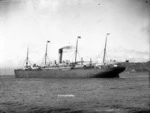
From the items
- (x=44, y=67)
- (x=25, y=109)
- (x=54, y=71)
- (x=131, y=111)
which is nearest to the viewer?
(x=131, y=111)

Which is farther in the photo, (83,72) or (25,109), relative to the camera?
(83,72)

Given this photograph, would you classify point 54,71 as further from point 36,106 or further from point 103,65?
point 36,106

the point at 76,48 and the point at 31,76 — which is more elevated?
the point at 76,48

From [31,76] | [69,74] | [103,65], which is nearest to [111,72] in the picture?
[103,65]

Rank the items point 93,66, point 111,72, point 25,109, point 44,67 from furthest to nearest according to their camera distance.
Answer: point 44,67 → point 93,66 → point 111,72 → point 25,109

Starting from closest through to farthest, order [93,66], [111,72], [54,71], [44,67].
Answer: [111,72], [93,66], [54,71], [44,67]

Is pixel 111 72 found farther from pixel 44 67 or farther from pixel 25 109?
pixel 25 109

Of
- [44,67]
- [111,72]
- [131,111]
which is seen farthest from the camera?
[44,67]

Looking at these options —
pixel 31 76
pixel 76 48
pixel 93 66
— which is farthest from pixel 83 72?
pixel 31 76

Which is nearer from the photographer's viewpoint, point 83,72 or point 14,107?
point 14,107
